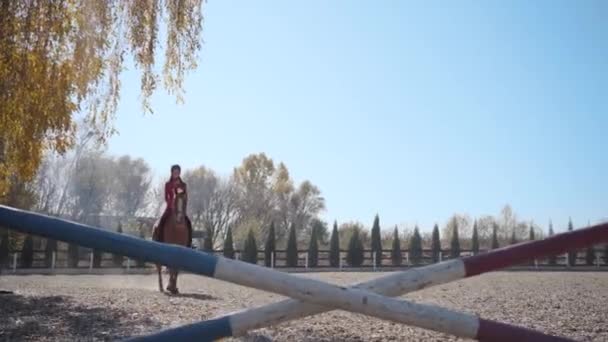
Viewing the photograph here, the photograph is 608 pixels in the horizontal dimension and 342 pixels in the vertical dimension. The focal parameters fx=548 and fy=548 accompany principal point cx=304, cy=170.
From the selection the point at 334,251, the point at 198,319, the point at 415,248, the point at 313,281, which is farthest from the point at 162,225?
the point at 415,248

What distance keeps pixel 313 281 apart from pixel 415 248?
1517 inches

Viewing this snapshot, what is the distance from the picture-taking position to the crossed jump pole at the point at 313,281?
72.2 inches

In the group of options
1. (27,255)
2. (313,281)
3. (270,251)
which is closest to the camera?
(313,281)

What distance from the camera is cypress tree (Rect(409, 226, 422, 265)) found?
127ft

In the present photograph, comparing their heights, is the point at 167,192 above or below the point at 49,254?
above

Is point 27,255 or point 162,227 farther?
point 27,255

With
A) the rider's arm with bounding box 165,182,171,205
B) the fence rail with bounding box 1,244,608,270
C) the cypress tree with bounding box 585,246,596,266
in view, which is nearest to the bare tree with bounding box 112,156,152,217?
the fence rail with bounding box 1,244,608,270

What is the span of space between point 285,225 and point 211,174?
9.62 meters

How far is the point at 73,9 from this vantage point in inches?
274

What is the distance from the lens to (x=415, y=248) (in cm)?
3934

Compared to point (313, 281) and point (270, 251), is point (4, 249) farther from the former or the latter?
point (313, 281)

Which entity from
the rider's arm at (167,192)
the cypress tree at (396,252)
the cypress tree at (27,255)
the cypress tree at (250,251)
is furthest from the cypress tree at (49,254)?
the rider's arm at (167,192)

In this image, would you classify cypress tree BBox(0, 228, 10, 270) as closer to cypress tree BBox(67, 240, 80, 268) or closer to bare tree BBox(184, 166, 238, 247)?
cypress tree BBox(67, 240, 80, 268)

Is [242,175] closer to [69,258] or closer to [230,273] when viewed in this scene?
[69,258]
